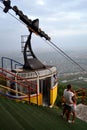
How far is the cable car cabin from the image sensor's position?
18.8m

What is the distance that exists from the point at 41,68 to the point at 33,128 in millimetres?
9976

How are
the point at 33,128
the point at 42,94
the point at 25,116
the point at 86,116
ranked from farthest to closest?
the point at 42,94 < the point at 86,116 < the point at 25,116 < the point at 33,128

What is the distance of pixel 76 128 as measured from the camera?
13625 millimetres

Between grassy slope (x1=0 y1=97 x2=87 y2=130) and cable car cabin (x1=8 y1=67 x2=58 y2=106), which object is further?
cable car cabin (x1=8 y1=67 x2=58 y2=106)

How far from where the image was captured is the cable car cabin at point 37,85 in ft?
61.8

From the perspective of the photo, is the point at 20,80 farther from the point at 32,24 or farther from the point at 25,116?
the point at 25,116

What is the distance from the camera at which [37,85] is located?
1970 centimetres

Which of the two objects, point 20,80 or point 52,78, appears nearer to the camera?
point 20,80

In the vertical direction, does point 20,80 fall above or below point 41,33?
below

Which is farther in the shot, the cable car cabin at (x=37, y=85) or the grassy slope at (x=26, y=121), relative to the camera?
the cable car cabin at (x=37, y=85)

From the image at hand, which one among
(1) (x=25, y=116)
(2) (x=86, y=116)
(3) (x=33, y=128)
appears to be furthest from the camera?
(2) (x=86, y=116)

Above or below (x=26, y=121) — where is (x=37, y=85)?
above

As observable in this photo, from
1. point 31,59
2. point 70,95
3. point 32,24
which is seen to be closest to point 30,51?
point 31,59

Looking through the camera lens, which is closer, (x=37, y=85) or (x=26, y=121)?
(x=26, y=121)
